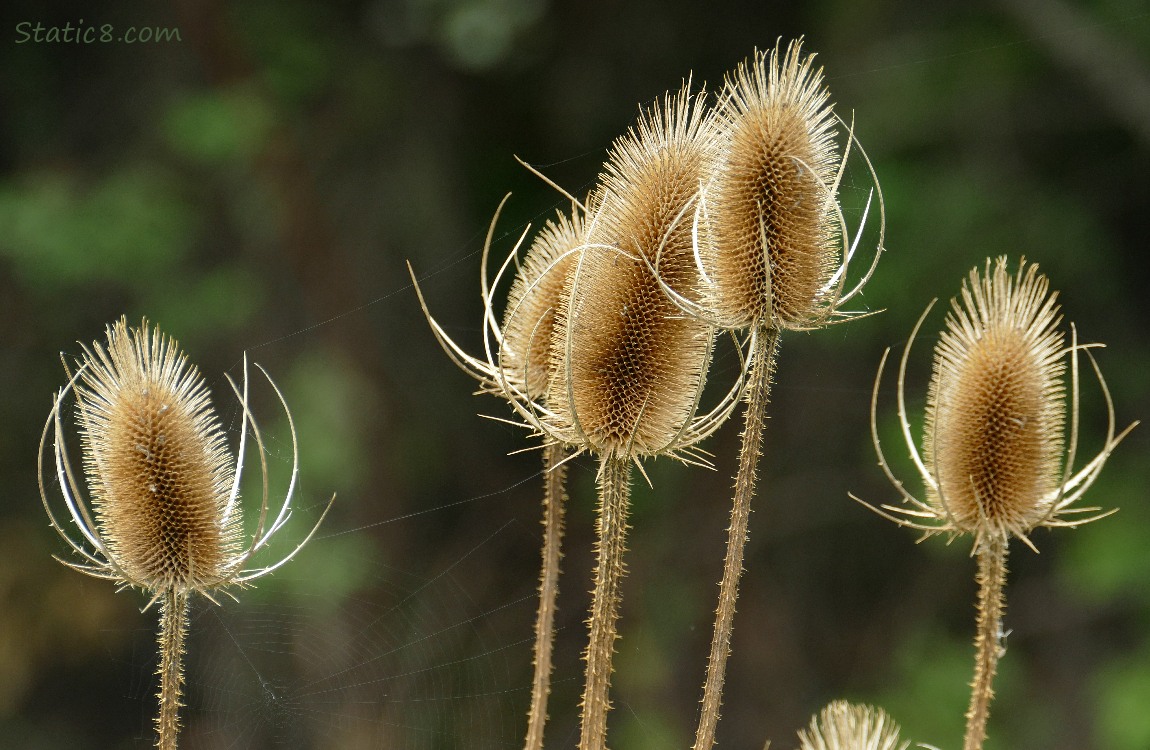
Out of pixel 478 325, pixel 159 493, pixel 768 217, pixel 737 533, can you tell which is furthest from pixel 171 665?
pixel 478 325

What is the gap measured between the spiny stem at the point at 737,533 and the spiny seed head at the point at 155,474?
627 millimetres

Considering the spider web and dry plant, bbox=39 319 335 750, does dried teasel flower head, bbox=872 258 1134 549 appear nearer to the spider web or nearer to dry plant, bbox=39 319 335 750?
dry plant, bbox=39 319 335 750

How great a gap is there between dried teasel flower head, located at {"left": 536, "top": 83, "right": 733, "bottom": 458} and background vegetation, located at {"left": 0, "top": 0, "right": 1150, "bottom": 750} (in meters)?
3.90

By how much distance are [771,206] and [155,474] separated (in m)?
0.84

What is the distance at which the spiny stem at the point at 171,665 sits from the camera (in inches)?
53.8

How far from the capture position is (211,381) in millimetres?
6766

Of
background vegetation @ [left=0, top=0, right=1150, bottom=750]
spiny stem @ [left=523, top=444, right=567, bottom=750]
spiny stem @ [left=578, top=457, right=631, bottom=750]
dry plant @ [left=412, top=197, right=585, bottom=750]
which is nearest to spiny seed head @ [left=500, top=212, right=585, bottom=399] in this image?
dry plant @ [left=412, top=197, right=585, bottom=750]

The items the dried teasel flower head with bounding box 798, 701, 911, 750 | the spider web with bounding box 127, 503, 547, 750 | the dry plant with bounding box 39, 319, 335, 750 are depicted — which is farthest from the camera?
the spider web with bounding box 127, 503, 547, 750

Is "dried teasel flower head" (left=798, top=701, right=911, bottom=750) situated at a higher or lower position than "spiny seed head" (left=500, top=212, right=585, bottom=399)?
lower

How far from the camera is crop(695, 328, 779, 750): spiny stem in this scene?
1.34m

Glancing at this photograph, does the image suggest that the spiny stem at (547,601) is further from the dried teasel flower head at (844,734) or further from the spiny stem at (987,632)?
the spiny stem at (987,632)

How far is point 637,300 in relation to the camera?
1555mm

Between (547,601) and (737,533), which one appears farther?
(547,601)

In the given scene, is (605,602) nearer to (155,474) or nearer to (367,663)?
(155,474)
